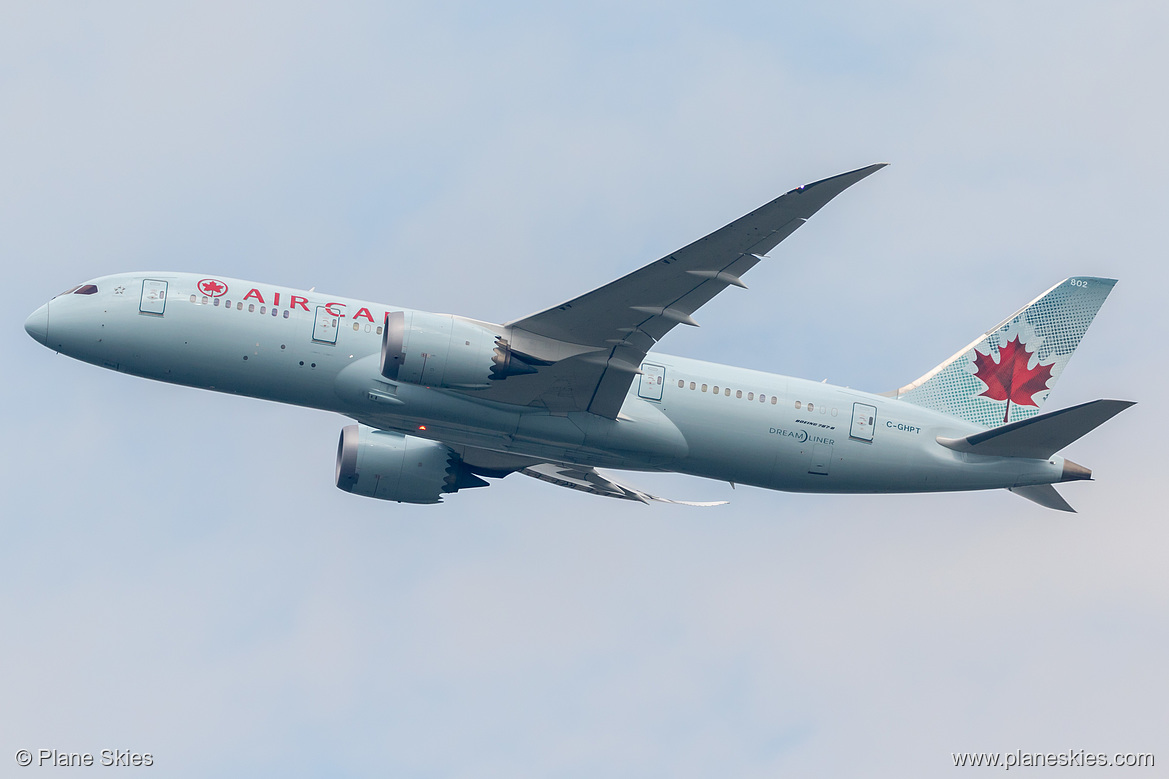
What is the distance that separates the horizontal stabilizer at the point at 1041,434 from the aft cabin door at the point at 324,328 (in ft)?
62.9

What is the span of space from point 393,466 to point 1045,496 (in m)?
21.4

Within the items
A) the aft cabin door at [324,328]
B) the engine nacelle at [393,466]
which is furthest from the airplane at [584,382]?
the engine nacelle at [393,466]

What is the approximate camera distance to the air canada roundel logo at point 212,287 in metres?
36.3

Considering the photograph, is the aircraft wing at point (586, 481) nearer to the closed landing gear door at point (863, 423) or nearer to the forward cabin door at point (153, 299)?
the closed landing gear door at point (863, 423)

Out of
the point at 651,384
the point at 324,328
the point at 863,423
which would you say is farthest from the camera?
the point at 863,423

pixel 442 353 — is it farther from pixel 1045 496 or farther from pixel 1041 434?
pixel 1045 496

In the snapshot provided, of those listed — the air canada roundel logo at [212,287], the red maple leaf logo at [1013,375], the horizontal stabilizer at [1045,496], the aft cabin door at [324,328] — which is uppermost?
the red maple leaf logo at [1013,375]

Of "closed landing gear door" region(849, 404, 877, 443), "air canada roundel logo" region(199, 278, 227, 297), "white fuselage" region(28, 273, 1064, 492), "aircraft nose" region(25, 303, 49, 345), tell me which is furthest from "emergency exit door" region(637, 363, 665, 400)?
"aircraft nose" region(25, 303, 49, 345)

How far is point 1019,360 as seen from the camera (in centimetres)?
4278

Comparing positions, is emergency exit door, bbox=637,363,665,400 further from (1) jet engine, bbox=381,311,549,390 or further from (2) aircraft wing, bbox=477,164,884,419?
(1) jet engine, bbox=381,311,549,390

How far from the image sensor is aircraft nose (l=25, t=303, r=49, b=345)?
36.3 m

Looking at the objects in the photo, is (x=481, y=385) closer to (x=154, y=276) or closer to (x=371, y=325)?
(x=371, y=325)

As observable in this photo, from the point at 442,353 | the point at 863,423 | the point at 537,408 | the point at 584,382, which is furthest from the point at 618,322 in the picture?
the point at 863,423

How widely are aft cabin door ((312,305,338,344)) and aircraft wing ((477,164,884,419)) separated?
15.8 ft
